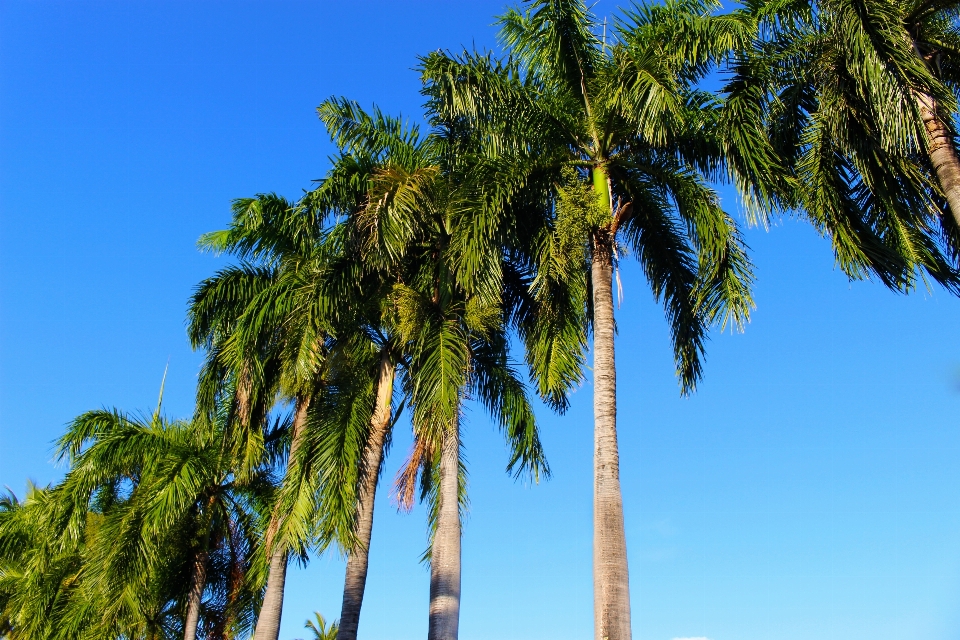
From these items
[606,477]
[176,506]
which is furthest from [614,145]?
[176,506]

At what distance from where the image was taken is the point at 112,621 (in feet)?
61.3

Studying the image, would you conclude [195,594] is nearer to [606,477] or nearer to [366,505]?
[366,505]

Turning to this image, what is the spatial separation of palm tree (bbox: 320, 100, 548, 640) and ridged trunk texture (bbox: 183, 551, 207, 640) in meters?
7.19

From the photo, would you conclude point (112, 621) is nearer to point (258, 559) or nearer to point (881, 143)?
point (258, 559)

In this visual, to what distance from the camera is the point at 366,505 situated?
1582 centimetres

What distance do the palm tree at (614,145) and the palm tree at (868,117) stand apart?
84 cm

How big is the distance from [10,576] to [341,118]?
20.6 metres

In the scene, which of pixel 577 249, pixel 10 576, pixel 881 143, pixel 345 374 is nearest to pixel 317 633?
pixel 10 576

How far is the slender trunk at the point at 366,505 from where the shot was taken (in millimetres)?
14789

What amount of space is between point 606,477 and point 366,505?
546 cm

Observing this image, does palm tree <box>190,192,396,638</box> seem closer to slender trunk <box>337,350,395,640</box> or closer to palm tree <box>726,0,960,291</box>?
slender trunk <box>337,350,395,640</box>

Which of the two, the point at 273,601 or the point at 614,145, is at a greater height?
the point at 614,145

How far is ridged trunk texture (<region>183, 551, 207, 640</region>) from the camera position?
66.9ft

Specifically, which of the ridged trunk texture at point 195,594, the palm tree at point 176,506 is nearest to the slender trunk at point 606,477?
the palm tree at point 176,506
